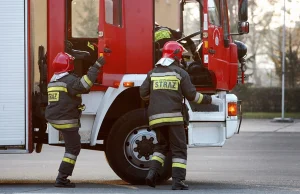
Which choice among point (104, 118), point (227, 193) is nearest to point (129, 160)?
point (104, 118)

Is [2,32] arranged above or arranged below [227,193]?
above

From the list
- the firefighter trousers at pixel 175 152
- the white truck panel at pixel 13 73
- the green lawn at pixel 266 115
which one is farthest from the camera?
the green lawn at pixel 266 115

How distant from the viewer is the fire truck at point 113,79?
37.9 ft

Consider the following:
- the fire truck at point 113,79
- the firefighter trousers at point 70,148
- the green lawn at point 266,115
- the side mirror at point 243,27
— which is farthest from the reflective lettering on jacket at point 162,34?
the green lawn at point 266,115

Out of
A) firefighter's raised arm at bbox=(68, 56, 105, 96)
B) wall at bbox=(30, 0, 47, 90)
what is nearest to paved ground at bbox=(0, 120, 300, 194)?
firefighter's raised arm at bbox=(68, 56, 105, 96)

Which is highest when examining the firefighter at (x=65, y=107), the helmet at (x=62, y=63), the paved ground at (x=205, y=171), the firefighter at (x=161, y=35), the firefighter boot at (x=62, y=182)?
the firefighter at (x=161, y=35)

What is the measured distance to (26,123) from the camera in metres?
11.6

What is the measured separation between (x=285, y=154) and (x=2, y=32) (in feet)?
26.5

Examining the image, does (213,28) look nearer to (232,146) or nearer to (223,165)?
(223,165)

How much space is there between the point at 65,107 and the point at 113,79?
757 mm

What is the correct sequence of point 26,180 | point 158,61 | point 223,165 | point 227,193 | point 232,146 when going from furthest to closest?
point 232,146
point 223,165
point 26,180
point 158,61
point 227,193

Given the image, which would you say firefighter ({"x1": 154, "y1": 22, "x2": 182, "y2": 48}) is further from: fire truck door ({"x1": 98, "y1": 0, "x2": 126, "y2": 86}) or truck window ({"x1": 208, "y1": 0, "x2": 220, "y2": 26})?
truck window ({"x1": 208, "y1": 0, "x2": 220, "y2": 26})

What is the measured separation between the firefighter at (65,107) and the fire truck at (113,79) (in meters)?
0.30

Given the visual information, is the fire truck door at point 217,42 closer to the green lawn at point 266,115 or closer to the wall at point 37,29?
the wall at point 37,29
